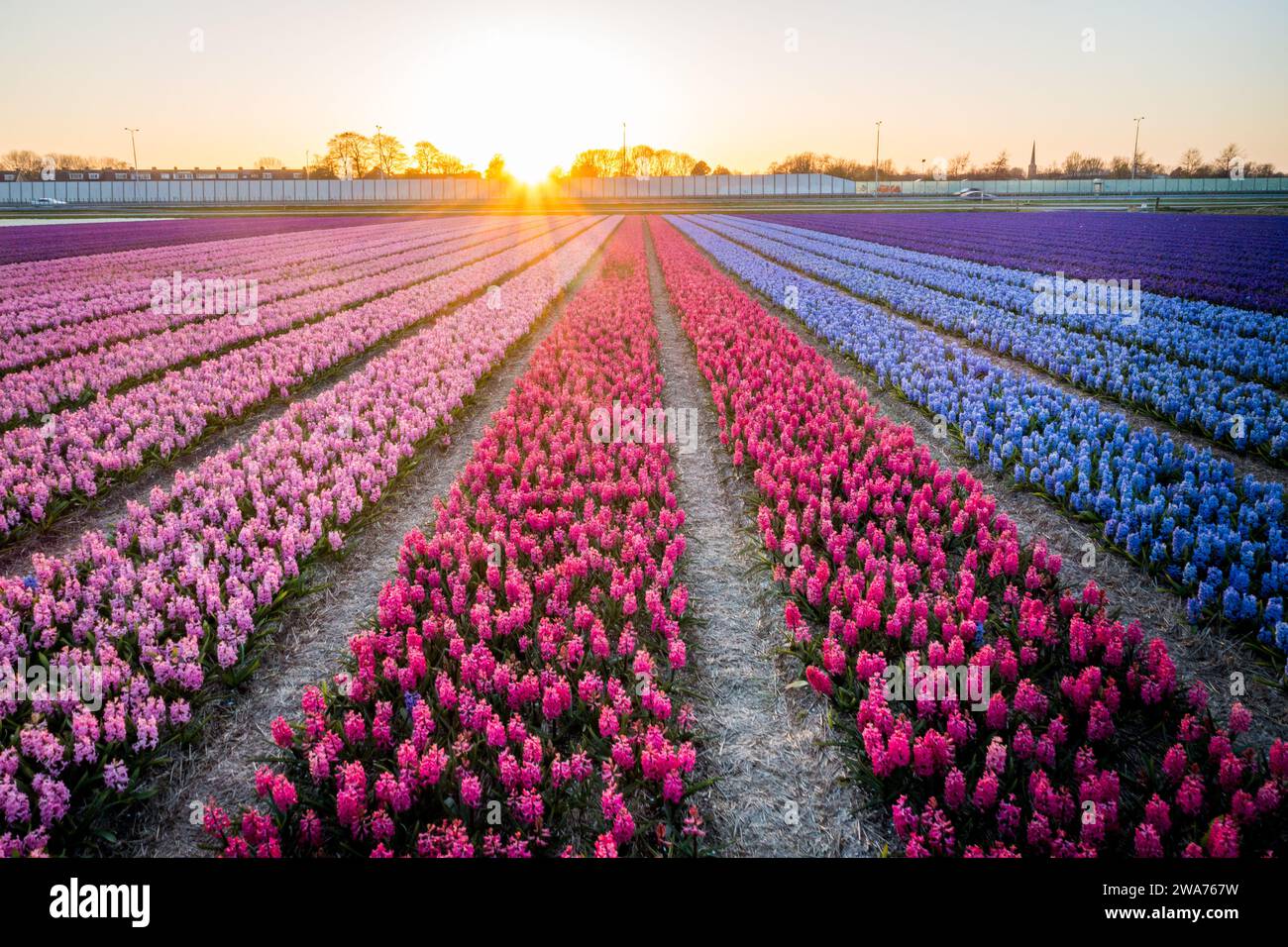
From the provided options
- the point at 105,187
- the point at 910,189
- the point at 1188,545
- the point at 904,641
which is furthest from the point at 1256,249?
the point at 105,187

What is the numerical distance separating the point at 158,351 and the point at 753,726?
1479 cm

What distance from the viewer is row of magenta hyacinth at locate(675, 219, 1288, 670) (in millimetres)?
5867

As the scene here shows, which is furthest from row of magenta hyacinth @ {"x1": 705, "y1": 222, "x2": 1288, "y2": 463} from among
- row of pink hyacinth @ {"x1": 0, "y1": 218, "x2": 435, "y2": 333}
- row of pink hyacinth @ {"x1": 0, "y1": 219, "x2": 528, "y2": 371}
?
row of pink hyacinth @ {"x1": 0, "y1": 218, "x2": 435, "y2": 333}

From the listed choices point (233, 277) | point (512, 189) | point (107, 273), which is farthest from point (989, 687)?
point (512, 189)

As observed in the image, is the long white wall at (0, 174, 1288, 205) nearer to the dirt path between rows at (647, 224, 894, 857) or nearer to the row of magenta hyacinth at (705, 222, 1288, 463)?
the row of magenta hyacinth at (705, 222, 1288, 463)

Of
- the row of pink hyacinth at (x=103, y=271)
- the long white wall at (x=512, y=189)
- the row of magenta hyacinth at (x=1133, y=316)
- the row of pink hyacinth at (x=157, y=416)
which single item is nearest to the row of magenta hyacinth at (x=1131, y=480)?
the row of magenta hyacinth at (x=1133, y=316)

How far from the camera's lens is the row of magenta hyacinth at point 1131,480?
5867 millimetres

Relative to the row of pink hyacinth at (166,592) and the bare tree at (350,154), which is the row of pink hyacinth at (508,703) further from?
the bare tree at (350,154)

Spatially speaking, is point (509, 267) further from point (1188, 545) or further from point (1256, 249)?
point (1256, 249)

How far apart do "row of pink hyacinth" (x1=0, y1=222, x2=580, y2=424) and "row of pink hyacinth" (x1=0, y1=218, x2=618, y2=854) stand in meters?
3.86

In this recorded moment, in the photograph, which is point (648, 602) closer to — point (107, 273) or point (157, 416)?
point (157, 416)

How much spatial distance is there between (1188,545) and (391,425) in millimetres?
9587

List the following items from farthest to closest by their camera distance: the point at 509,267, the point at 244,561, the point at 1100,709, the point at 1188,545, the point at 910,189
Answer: the point at 910,189 < the point at 509,267 < the point at 244,561 < the point at 1188,545 < the point at 1100,709
